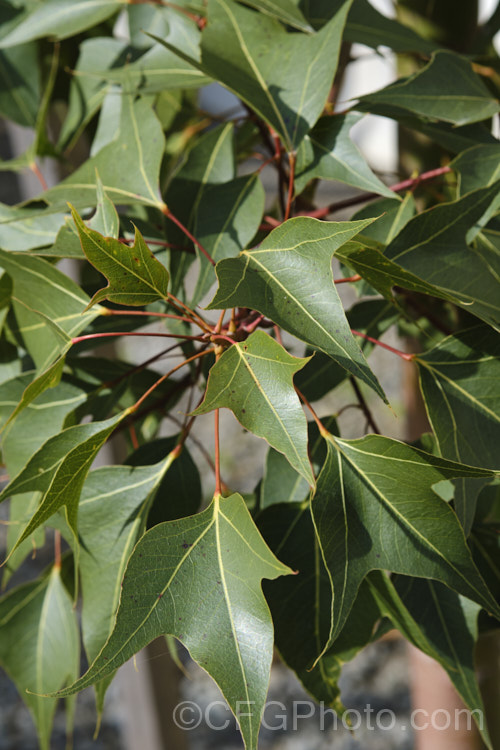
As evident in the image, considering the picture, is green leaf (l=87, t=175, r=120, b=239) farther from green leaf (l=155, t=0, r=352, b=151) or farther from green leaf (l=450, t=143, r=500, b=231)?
green leaf (l=450, t=143, r=500, b=231)

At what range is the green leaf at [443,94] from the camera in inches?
15.8

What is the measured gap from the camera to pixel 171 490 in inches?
16.7

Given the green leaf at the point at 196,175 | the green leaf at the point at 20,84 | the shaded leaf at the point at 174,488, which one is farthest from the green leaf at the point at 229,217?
the green leaf at the point at 20,84

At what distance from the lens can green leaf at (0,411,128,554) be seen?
318mm

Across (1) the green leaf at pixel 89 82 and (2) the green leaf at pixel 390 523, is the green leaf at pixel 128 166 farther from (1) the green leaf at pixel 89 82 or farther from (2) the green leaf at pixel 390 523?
(2) the green leaf at pixel 390 523

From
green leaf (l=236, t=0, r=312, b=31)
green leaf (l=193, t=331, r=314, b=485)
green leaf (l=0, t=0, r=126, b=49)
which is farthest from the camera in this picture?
green leaf (l=0, t=0, r=126, b=49)

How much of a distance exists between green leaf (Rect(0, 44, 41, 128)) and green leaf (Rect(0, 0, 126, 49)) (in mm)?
63

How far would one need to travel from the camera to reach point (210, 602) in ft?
1.05

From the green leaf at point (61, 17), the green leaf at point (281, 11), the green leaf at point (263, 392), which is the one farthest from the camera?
the green leaf at point (61, 17)

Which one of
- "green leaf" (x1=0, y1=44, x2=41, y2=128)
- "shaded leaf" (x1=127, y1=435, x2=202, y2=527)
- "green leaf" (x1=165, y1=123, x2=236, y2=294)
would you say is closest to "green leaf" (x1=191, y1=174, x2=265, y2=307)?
"green leaf" (x1=165, y1=123, x2=236, y2=294)

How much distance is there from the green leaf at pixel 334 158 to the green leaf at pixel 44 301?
0.46ft

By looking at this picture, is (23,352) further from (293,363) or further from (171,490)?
(293,363)

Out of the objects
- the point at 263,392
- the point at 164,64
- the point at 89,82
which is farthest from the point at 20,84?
the point at 263,392

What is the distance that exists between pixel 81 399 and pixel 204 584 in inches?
6.4
